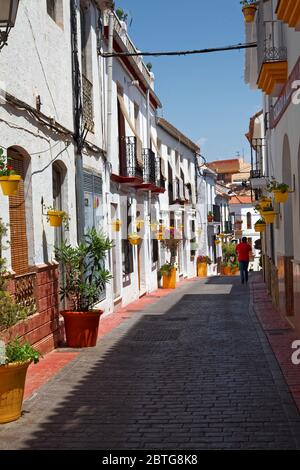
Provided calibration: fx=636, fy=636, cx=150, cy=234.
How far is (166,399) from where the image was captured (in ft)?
24.2

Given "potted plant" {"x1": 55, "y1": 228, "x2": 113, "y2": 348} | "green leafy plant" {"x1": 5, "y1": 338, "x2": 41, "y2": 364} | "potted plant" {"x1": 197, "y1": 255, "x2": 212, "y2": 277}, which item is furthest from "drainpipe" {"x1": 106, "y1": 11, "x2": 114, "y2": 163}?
"potted plant" {"x1": 197, "y1": 255, "x2": 212, "y2": 277}

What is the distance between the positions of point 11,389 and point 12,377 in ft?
0.43

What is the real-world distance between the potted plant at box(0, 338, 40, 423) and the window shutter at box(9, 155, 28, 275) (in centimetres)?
261

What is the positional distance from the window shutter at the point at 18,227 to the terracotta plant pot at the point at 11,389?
279cm

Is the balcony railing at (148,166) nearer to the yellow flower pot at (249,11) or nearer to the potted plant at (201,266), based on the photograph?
the yellow flower pot at (249,11)

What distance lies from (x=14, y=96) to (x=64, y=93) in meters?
2.95

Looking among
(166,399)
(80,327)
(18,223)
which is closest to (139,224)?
(80,327)

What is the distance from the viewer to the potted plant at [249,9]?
16922 millimetres

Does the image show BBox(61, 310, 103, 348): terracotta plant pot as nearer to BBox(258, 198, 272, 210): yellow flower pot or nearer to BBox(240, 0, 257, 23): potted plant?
BBox(258, 198, 272, 210): yellow flower pot

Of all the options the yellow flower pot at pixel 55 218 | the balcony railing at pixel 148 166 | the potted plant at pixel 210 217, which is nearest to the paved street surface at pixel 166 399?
the yellow flower pot at pixel 55 218

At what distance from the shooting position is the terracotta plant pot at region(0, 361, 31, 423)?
253 inches

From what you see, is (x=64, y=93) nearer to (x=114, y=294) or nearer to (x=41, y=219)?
(x=41, y=219)

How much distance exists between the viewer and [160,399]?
737 cm

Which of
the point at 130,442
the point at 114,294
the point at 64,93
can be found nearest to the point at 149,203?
the point at 114,294
